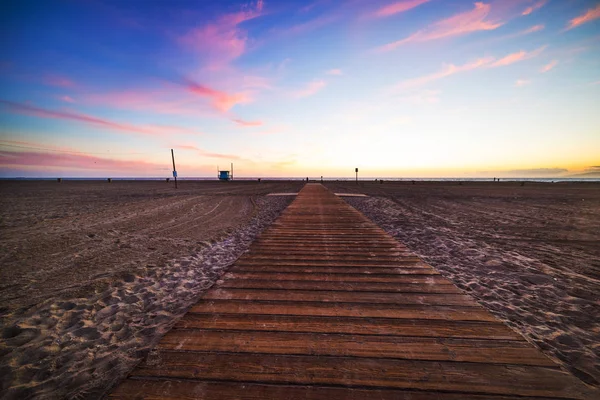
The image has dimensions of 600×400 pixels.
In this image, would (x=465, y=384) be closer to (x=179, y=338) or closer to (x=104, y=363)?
(x=179, y=338)


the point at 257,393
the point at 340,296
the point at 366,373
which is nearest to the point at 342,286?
the point at 340,296

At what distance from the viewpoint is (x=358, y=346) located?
79.4 inches

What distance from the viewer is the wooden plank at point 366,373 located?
1648mm

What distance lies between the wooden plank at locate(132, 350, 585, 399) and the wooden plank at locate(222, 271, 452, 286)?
5.15 feet

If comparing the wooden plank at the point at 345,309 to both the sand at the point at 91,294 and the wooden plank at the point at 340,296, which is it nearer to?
the wooden plank at the point at 340,296

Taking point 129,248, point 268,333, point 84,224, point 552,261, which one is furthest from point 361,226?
point 84,224

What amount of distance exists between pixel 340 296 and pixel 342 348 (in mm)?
960

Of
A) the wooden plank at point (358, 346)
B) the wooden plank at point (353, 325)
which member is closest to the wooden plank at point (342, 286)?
the wooden plank at point (353, 325)

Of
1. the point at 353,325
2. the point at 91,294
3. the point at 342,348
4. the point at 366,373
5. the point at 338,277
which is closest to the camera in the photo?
the point at 366,373

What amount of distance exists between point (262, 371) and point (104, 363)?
6.90ft

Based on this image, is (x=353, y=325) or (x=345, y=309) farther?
(x=345, y=309)

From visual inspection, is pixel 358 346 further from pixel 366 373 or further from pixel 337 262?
pixel 337 262

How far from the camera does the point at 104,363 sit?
2.60 meters

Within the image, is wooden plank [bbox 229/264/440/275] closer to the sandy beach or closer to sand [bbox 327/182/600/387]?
the sandy beach
